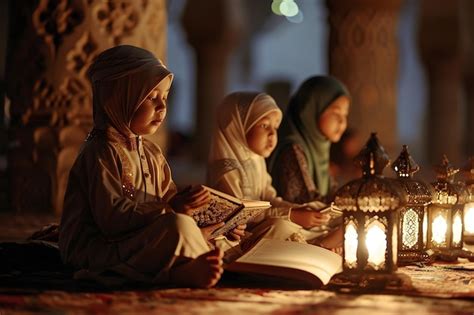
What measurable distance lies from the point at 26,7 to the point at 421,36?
9.51 metres

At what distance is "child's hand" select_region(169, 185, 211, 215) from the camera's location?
13.2ft

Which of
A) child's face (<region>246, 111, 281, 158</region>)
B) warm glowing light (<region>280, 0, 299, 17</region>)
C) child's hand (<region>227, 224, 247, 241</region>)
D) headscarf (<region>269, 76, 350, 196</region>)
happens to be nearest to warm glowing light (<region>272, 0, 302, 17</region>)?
warm glowing light (<region>280, 0, 299, 17</region>)

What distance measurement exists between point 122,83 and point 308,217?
1330mm

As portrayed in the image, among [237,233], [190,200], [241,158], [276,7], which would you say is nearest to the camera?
[190,200]

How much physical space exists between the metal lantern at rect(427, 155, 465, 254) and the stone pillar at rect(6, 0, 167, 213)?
8.92ft

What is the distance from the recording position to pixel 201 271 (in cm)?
396

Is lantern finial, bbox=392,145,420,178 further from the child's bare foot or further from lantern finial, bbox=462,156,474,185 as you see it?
the child's bare foot

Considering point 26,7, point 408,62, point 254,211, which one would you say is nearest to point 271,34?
point 408,62

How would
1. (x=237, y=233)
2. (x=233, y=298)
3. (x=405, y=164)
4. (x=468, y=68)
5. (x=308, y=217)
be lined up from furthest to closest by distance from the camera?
(x=468, y=68) → (x=308, y=217) → (x=405, y=164) → (x=237, y=233) → (x=233, y=298)

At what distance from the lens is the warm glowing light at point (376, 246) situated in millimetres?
4195

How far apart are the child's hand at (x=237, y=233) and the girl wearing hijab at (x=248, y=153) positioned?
20.3 inches

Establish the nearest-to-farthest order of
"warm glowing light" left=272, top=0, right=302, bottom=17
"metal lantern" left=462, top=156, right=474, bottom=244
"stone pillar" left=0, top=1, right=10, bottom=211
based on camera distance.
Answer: "metal lantern" left=462, top=156, right=474, bottom=244 → "stone pillar" left=0, top=1, right=10, bottom=211 → "warm glowing light" left=272, top=0, right=302, bottom=17

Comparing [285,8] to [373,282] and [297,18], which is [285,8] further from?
[373,282]

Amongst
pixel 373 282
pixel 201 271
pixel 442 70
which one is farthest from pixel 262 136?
pixel 442 70
